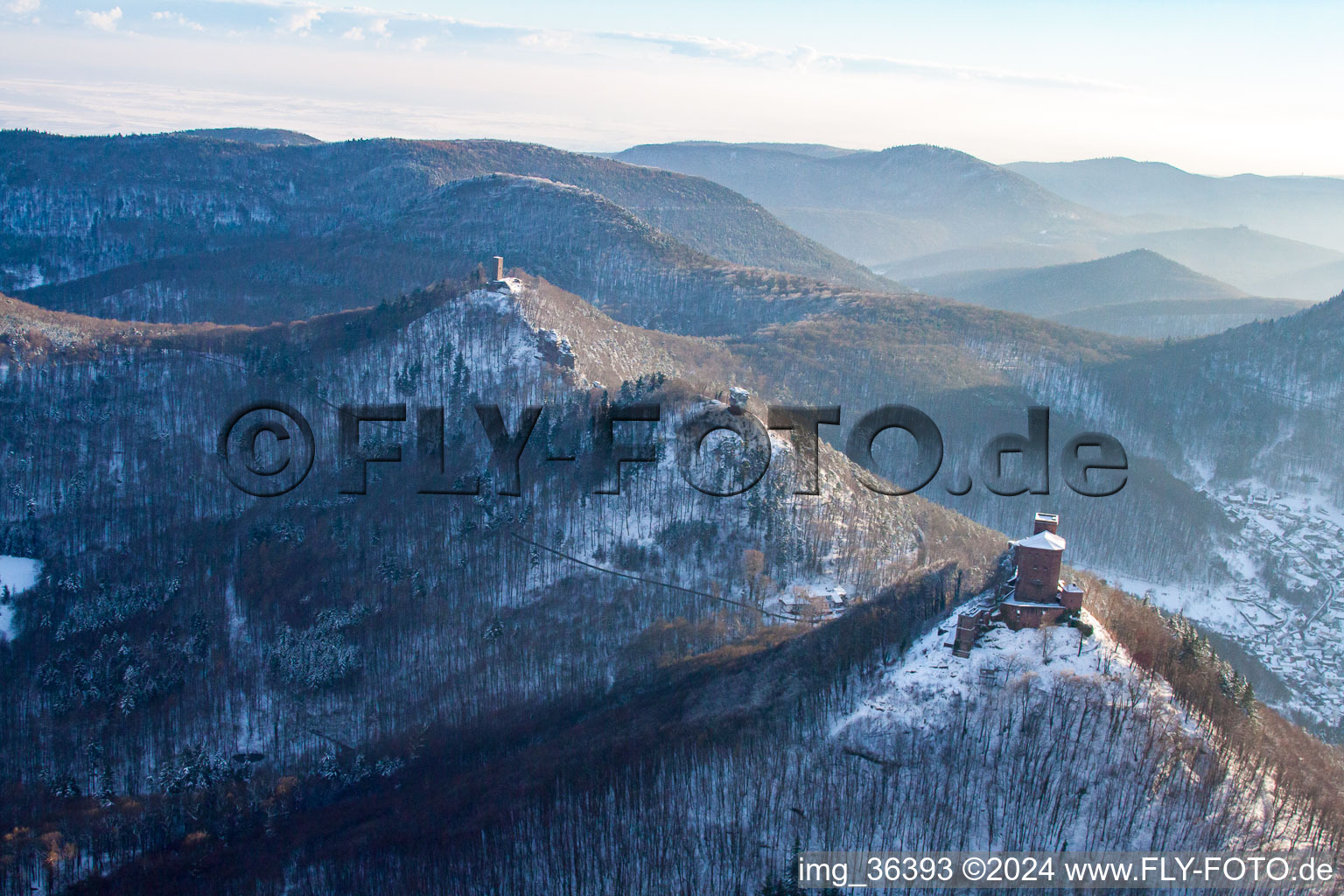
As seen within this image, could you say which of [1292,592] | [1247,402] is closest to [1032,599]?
[1292,592]

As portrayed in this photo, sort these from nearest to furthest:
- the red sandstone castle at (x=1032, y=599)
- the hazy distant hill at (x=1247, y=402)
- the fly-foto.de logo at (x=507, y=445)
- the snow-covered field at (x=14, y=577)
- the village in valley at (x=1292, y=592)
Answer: the red sandstone castle at (x=1032, y=599) → the fly-foto.de logo at (x=507, y=445) → the snow-covered field at (x=14, y=577) → the village in valley at (x=1292, y=592) → the hazy distant hill at (x=1247, y=402)

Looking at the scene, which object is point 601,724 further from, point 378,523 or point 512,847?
point 378,523

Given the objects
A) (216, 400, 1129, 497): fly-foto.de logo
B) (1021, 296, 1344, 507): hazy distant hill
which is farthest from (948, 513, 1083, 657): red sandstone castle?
(1021, 296, 1344, 507): hazy distant hill

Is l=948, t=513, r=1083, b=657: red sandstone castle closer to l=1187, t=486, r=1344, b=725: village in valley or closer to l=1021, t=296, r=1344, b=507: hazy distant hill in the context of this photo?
l=1187, t=486, r=1344, b=725: village in valley

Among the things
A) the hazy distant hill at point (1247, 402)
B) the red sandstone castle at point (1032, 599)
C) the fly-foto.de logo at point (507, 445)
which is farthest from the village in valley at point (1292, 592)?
the red sandstone castle at point (1032, 599)

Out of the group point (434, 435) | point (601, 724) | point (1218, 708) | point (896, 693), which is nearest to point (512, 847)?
point (601, 724)

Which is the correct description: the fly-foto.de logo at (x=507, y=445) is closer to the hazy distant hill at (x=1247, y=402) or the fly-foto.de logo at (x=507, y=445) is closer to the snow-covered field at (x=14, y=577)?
the snow-covered field at (x=14, y=577)
